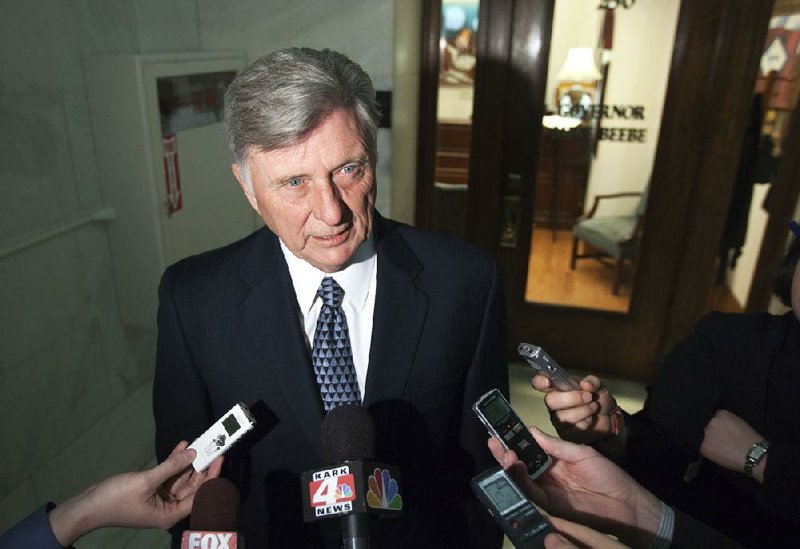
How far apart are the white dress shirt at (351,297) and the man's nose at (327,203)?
202 millimetres

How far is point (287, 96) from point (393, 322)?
1.77 ft

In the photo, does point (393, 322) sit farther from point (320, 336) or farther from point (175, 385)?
point (175, 385)

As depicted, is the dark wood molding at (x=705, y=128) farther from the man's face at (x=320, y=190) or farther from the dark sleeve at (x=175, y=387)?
the dark sleeve at (x=175, y=387)

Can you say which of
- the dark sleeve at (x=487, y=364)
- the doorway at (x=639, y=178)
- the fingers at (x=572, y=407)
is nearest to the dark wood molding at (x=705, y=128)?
the doorway at (x=639, y=178)

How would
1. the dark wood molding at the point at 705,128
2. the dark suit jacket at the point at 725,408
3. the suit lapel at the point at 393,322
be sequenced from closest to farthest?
1. the suit lapel at the point at 393,322
2. the dark suit jacket at the point at 725,408
3. the dark wood molding at the point at 705,128

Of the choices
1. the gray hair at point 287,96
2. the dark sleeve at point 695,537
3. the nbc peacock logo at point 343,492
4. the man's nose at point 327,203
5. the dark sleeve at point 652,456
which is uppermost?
the gray hair at point 287,96

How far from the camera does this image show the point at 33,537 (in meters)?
1.02

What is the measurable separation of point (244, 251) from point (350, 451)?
0.65m

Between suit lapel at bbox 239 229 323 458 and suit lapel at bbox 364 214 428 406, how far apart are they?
0.13 meters

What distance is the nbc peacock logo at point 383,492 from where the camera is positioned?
755mm

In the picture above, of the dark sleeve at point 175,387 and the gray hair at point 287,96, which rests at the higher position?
the gray hair at point 287,96

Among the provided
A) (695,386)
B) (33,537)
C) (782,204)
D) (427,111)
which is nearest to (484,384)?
(695,386)

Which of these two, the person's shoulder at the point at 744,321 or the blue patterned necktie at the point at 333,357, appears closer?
the blue patterned necktie at the point at 333,357

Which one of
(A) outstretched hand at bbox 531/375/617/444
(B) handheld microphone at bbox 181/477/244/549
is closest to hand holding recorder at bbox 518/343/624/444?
(A) outstretched hand at bbox 531/375/617/444
